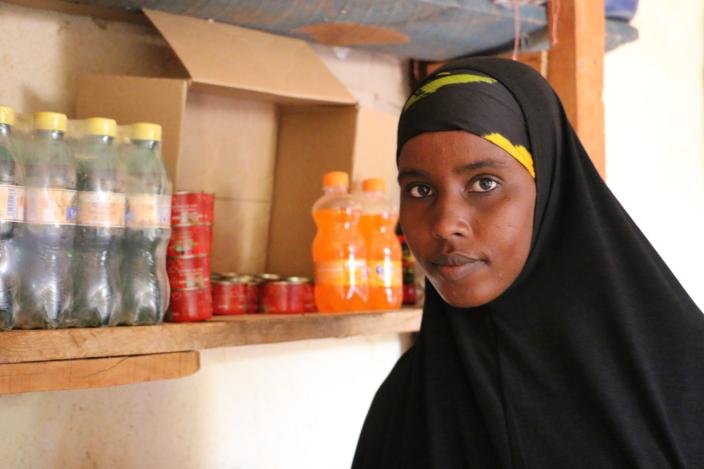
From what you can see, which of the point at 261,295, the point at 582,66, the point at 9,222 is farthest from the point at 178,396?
the point at 582,66

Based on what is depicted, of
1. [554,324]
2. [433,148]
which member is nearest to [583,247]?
[554,324]

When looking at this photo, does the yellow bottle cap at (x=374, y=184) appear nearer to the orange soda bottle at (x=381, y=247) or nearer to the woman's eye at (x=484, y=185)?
the orange soda bottle at (x=381, y=247)

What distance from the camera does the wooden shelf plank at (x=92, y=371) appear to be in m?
0.92

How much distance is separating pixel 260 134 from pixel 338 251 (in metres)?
0.34

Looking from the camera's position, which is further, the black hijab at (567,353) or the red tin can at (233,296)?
the red tin can at (233,296)

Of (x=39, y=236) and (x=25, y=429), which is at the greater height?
(x=39, y=236)

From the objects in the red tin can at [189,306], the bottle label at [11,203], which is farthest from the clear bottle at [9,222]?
the red tin can at [189,306]

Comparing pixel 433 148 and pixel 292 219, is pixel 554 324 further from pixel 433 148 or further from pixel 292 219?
pixel 292 219

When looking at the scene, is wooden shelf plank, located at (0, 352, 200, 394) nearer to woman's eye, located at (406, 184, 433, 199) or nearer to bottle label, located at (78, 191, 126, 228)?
bottle label, located at (78, 191, 126, 228)

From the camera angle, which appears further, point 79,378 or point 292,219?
point 292,219

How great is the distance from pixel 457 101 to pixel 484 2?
27.2 inches

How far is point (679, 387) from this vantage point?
2.77ft

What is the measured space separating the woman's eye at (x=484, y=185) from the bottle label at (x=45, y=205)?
0.55m

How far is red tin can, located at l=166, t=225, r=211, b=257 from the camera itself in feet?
3.91
